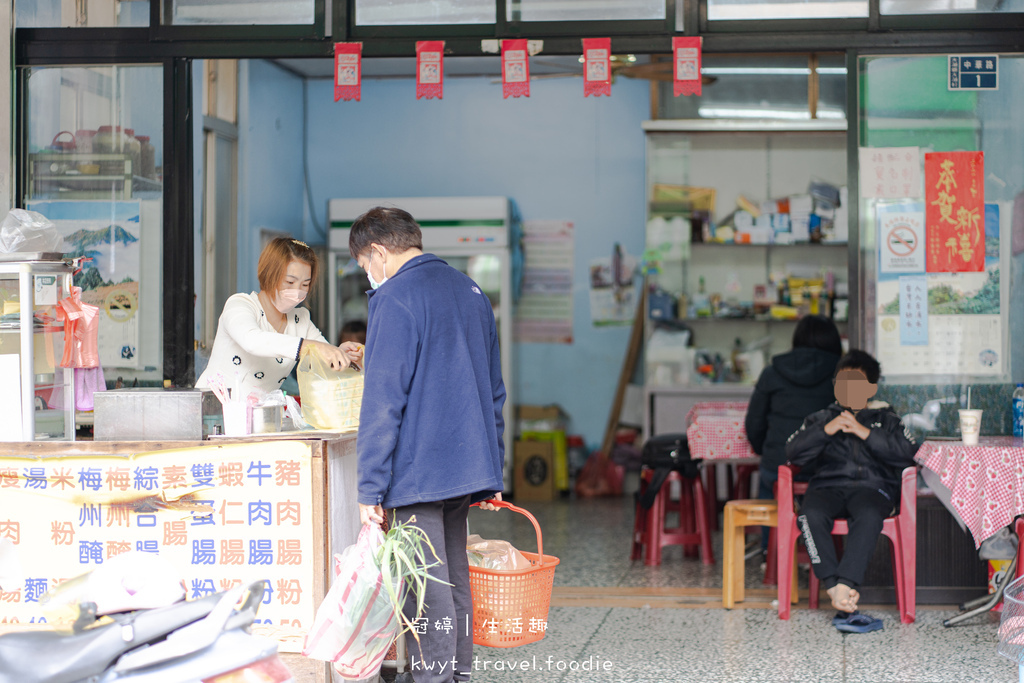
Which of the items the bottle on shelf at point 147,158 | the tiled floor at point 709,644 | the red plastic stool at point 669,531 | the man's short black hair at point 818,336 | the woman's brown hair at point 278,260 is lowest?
the tiled floor at point 709,644

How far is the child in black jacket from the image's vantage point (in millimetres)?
3971

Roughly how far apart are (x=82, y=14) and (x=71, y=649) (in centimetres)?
353

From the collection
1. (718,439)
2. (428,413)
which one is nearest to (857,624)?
(718,439)

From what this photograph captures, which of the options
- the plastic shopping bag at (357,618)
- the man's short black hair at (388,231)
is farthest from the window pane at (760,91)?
the plastic shopping bag at (357,618)

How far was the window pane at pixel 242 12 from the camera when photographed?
4445 mm

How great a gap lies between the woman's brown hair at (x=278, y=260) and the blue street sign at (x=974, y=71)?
296 cm

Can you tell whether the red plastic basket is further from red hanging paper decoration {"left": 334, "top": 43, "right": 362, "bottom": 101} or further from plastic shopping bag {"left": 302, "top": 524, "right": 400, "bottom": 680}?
red hanging paper decoration {"left": 334, "top": 43, "right": 362, "bottom": 101}

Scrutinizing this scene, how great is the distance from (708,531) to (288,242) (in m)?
2.95

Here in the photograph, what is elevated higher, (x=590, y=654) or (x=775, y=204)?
(x=775, y=204)

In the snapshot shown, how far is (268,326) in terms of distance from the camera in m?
3.63

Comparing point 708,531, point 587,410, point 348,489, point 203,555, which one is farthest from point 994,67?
point 587,410

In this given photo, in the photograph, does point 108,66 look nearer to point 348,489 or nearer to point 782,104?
point 348,489

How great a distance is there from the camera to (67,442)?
291 centimetres

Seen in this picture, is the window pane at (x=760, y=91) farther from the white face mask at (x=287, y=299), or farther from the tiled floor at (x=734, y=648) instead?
the white face mask at (x=287, y=299)
